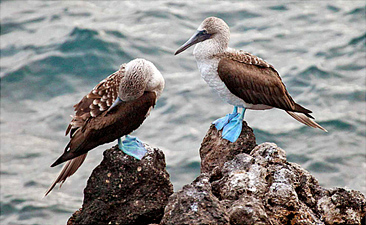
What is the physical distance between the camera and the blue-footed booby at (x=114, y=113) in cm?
691

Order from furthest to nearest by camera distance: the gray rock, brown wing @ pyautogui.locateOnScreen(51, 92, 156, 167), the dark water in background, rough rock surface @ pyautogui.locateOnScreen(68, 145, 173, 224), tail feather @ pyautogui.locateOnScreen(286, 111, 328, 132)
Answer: the dark water in background → tail feather @ pyautogui.locateOnScreen(286, 111, 328, 132) → brown wing @ pyautogui.locateOnScreen(51, 92, 156, 167) → rough rock surface @ pyautogui.locateOnScreen(68, 145, 173, 224) → the gray rock

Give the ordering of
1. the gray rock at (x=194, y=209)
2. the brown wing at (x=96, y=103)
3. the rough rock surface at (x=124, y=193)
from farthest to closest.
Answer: the brown wing at (x=96, y=103) < the rough rock surface at (x=124, y=193) < the gray rock at (x=194, y=209)

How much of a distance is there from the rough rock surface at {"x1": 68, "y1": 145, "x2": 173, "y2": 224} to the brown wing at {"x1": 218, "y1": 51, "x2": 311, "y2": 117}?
1.58 meters

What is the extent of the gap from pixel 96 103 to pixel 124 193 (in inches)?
45.2

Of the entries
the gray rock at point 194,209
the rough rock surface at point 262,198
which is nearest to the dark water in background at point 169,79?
the rough rock surface at point 262,198

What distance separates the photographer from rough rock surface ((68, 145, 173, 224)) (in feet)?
22.1

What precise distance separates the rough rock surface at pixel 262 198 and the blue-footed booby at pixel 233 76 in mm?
825

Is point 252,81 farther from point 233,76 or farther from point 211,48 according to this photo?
point 211,48

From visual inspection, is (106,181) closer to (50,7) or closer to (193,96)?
(193,96)

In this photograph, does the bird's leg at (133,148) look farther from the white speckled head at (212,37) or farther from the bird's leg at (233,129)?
the white speckled head at (212,37)

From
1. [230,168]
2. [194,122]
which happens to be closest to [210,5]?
[194,122]

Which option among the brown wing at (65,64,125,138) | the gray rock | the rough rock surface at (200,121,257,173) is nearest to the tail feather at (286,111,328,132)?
the rough rock surface at (200,121,257,173)

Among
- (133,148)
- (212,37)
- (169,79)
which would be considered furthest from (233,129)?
(169,79)

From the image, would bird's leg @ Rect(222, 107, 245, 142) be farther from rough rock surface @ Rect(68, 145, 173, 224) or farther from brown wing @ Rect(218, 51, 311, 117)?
rough rock surface @ Rect(68, 145, 173, 224)
